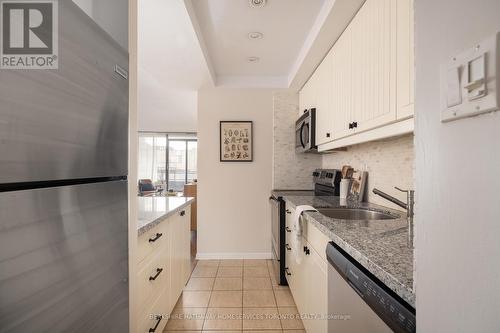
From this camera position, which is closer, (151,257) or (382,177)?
(151,257)

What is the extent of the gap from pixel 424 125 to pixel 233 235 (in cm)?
330

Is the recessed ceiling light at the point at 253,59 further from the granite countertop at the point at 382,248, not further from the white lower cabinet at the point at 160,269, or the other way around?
the granite countertop at the point at 382,248

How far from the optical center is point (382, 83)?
4.52 feet

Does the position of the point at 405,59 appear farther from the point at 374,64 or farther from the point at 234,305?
the point at 234,305

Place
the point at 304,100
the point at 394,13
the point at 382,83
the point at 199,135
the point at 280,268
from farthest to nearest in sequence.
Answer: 1. the point at 199,135
2. the point at 304,100
3. the point at 280,268
4. the point at 382,83
5. the point at 394,13

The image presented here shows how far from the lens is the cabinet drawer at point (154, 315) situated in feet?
4.41

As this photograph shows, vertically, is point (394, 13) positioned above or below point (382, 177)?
above

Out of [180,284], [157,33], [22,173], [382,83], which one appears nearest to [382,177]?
[382,83]

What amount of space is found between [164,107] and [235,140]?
257cm

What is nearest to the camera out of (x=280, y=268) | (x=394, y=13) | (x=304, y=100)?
(x=394, y=13)

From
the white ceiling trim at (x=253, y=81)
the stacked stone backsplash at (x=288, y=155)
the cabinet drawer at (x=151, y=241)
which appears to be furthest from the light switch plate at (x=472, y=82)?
the white ceiling trim at (x=253, y=81)

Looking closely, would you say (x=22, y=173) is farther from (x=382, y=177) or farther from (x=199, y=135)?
(x=199, y=135)

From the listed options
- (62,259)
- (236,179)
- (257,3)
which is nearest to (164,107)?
(236,179)

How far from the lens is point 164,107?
17.5 feet
